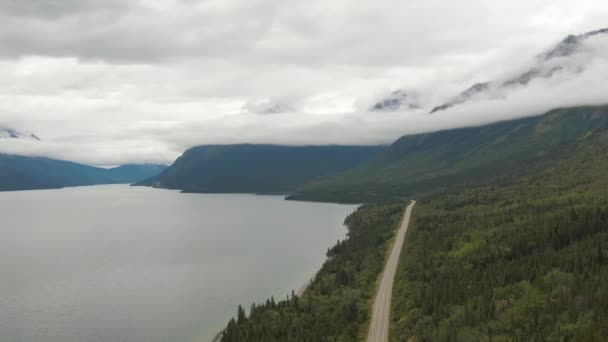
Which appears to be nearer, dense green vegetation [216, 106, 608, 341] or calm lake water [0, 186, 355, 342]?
dense green vegetation [216, 106, 608, 341]

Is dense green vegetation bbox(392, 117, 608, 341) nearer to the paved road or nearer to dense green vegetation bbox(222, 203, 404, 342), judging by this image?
the paved road

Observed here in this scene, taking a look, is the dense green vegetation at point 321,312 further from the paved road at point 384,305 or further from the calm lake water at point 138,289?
the calm lake water at point 138,289

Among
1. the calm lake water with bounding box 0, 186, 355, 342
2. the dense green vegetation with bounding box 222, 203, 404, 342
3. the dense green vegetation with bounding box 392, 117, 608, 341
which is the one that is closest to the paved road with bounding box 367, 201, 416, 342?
the dense green vegetation with bounding box 222, 203, 404, 342

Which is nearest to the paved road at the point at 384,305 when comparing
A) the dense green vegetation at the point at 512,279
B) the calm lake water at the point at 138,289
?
the dense green vegetation at the point at 512,279

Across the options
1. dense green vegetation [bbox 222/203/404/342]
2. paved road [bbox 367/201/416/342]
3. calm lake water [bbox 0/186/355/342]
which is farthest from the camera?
calm lake water [bbox 0/186/355/342]

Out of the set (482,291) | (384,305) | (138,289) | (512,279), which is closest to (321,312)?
(384,305)

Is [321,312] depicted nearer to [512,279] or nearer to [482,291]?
[482,291]

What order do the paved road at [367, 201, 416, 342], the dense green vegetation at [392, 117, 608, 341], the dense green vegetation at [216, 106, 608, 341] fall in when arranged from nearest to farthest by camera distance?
the dense green vegetation at [392, 117, 608, 341] < the dense green vegetation at [216, 106, 608, 341] < the paved road at [367, 201, 416, 342]

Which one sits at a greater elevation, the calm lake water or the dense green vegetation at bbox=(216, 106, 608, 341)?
the dense green vegetation at bbox=(216, 106, 608, 341)
